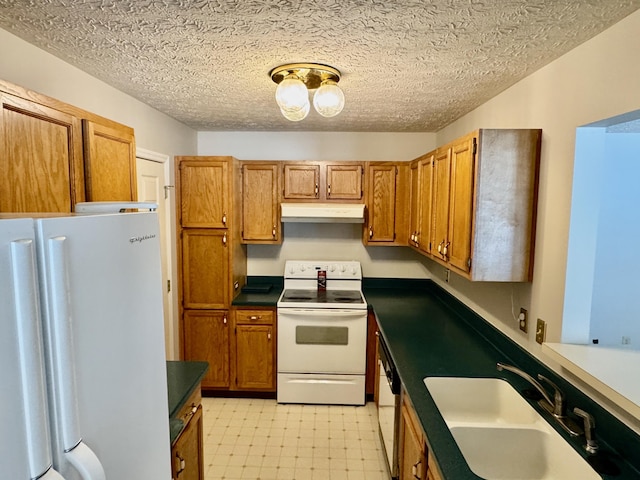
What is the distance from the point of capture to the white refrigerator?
610 mm

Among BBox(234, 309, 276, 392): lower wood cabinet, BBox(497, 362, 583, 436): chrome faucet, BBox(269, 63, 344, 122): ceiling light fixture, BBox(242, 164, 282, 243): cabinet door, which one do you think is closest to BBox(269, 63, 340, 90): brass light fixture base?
BBox(269, 63, 344, 122): ceiling light fixture

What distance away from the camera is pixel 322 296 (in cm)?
328

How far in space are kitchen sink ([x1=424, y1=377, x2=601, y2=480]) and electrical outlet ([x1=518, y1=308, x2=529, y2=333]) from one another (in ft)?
1.01

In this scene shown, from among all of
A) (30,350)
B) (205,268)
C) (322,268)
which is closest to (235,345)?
(205,268)

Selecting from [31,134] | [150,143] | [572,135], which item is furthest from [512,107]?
[150,143]

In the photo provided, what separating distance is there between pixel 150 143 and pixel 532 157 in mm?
2495

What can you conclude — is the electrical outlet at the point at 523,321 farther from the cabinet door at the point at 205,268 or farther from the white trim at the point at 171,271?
the white trim at the point at 171,271

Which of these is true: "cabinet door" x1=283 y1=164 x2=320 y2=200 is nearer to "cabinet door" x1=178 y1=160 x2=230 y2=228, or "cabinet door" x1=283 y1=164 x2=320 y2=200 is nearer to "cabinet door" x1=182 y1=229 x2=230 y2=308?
"cabinet door" x1=178 y1=160 x2=230 y2=228

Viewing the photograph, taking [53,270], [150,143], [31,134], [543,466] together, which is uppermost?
[150,143]

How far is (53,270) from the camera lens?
677 mm

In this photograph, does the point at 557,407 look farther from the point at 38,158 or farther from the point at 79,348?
the point at 38,158

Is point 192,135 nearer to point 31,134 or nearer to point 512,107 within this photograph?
point 31,134

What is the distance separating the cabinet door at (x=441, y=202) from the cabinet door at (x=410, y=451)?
97cm

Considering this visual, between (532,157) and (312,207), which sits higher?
(532,157)
